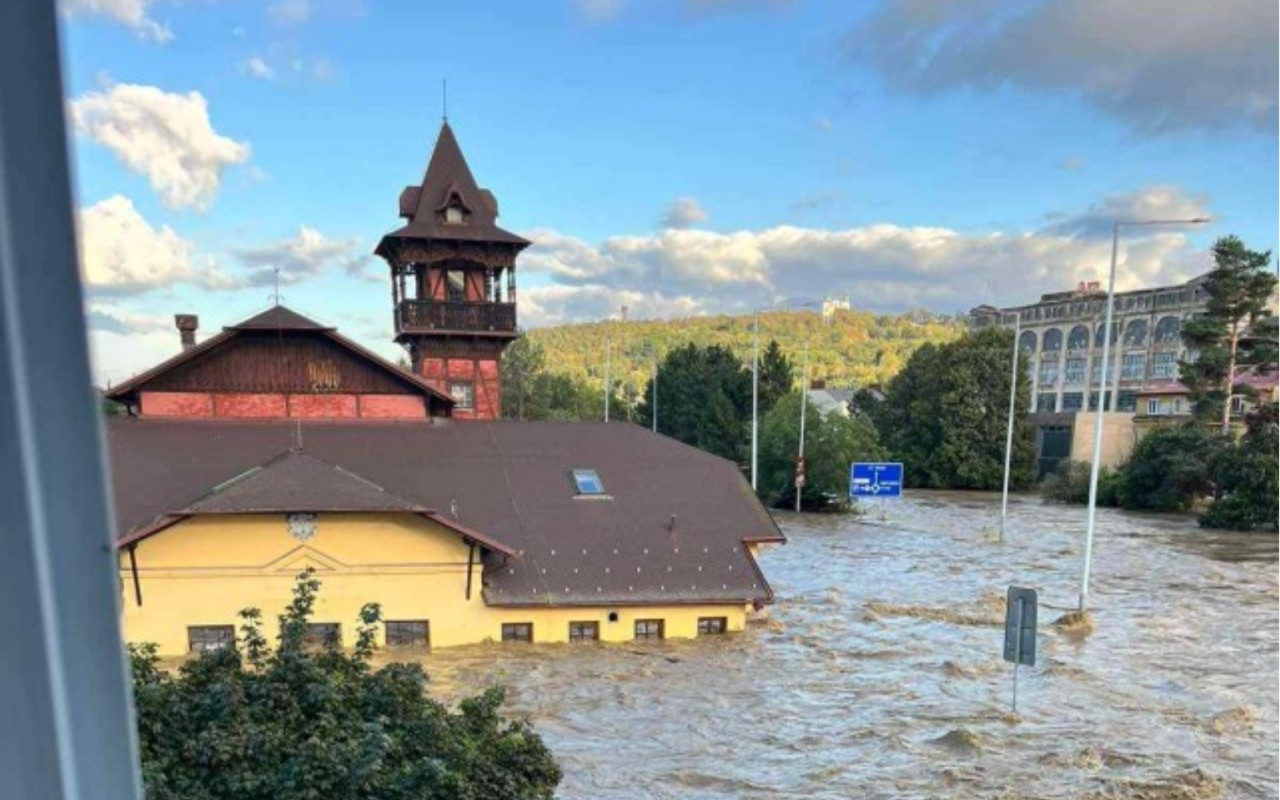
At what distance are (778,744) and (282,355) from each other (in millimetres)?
16670

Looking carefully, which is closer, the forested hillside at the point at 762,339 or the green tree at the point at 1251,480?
the green tree at the point at 1251,480

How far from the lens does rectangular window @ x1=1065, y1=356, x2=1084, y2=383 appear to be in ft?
293

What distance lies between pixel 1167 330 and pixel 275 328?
87.2m

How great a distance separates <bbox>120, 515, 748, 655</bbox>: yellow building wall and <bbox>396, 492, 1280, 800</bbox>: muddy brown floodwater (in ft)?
2.56

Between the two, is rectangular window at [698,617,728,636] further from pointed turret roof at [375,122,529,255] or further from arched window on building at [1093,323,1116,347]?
arched window on building at [1093,323,1116,347]

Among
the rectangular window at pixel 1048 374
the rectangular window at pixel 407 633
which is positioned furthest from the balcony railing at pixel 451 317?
the rectangular window at pixel 1048 374

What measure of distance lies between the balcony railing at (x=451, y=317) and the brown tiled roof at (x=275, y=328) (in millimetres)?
5636

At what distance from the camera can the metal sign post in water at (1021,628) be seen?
12.1 m

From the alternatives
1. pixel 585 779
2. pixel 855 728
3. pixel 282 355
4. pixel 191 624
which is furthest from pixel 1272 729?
pixel 282 355

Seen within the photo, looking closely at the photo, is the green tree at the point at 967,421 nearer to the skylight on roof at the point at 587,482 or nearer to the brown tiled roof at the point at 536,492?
the brown tiled roof at the point at 536,492

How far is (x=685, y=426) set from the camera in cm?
6247

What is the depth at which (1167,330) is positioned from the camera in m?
81.1

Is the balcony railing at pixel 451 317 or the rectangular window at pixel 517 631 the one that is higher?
the balcony railing at pixel 451 317

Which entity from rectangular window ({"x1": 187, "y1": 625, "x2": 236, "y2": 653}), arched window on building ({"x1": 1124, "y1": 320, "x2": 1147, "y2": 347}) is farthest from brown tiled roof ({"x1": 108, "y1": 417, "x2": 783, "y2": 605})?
arched window on building ({"x1": 1124, "y1": 320, "x2": 1147, "y2": 347})
